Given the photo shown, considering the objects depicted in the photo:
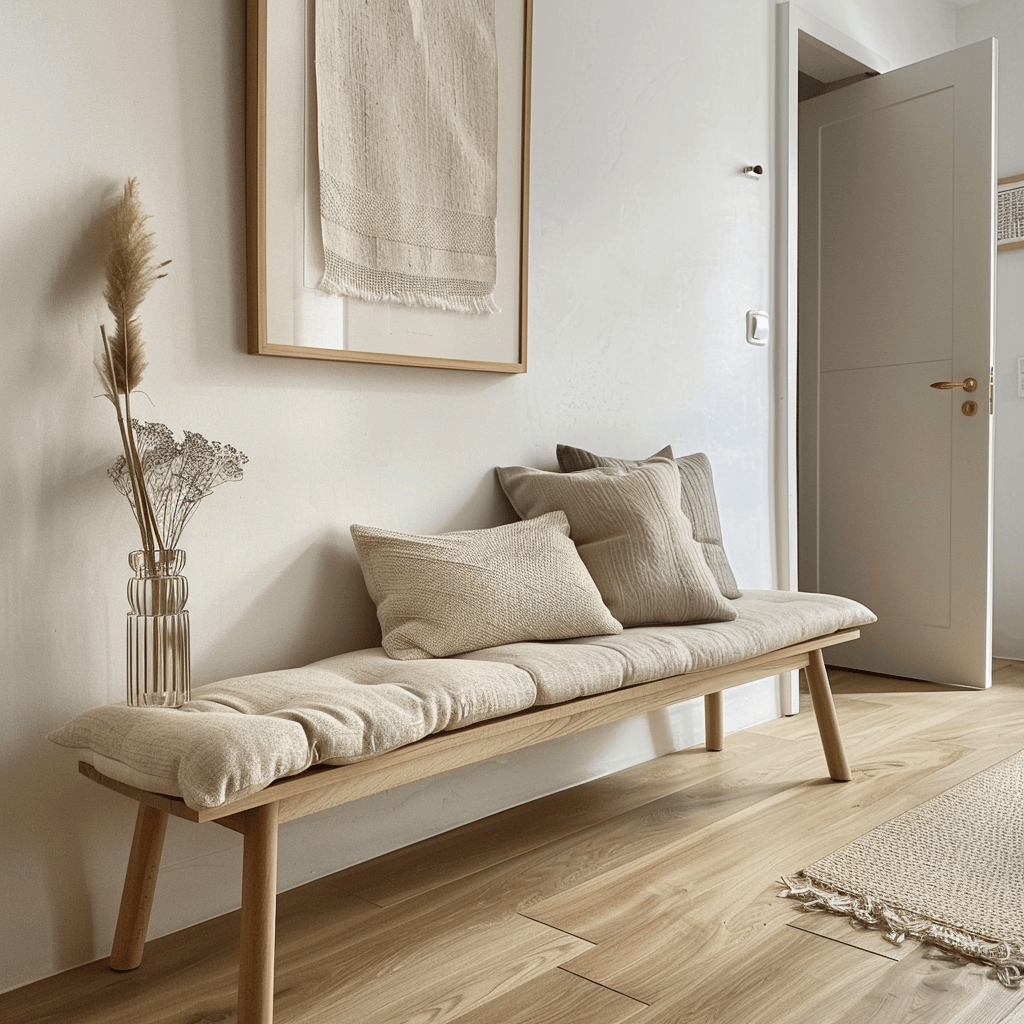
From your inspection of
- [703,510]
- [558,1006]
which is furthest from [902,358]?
[558,1006]

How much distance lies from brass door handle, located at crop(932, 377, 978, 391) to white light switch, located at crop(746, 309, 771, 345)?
828 millimetres

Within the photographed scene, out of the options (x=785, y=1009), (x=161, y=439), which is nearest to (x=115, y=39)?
(x=161, y=439)

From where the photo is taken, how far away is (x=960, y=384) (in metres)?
3.49

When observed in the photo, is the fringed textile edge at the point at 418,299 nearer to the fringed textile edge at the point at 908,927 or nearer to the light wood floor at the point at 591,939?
the light wood floor at the point at 591,939

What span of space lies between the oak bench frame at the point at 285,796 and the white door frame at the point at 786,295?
1.10m

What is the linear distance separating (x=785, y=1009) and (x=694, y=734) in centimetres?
142

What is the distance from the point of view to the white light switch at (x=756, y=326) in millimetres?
3094

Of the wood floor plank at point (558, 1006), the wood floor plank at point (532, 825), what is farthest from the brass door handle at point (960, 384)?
the wood floor plank at point (558, 1006)

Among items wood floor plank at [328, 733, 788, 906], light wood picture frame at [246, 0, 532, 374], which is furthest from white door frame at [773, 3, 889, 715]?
light wood picture frame at [246, 0, 532, 374]

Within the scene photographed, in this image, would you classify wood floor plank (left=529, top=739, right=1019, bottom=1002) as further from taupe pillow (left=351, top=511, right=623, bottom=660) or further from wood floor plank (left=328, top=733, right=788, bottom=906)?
taupe pillow (left=351, top=511, right=623, bottom=660)

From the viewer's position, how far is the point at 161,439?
5.35 feet

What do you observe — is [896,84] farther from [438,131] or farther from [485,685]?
[485,685]

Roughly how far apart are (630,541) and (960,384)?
6.24ft

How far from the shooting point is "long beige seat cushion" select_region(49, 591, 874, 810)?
4.15 ft
